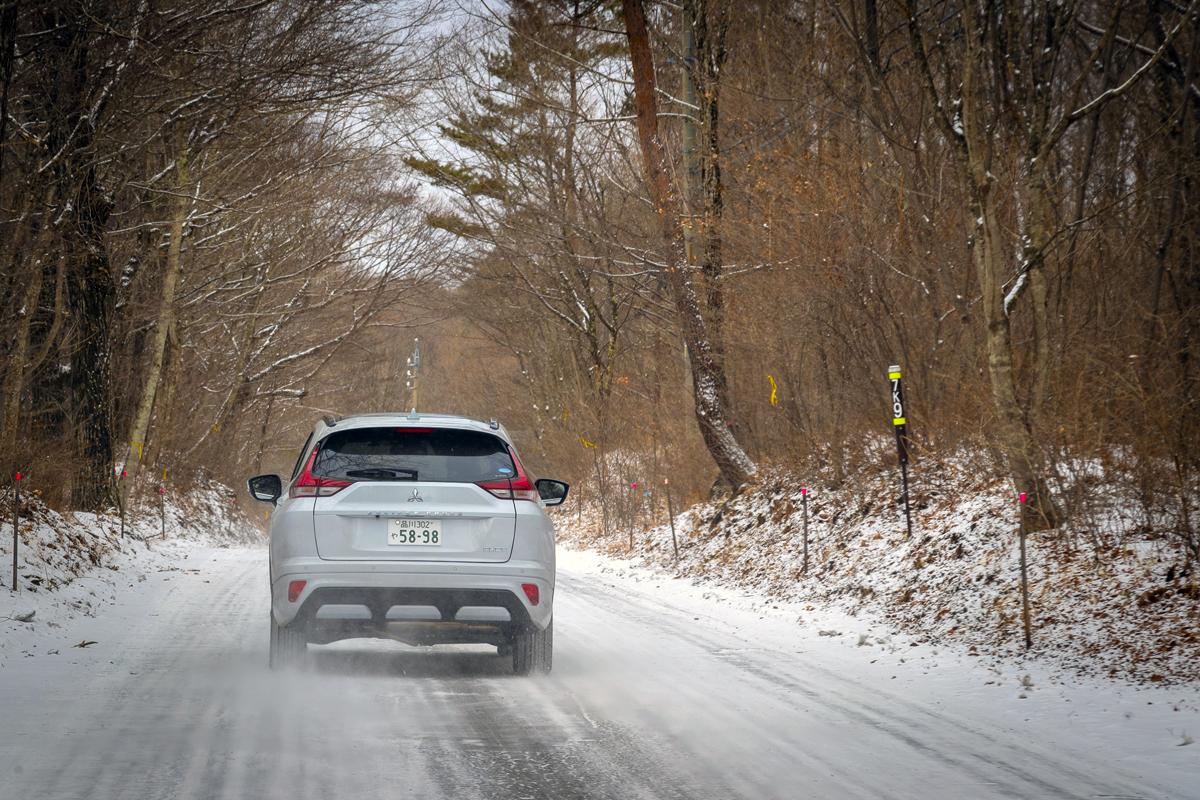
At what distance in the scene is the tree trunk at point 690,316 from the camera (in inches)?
776

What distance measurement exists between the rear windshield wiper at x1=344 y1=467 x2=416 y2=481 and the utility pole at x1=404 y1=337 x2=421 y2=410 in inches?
2341

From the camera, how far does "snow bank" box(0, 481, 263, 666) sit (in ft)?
35.5

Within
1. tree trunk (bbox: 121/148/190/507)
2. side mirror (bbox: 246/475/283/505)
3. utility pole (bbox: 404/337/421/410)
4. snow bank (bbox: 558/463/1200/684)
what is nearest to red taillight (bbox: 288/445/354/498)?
side mirror (bbox: 246/475/283/505)

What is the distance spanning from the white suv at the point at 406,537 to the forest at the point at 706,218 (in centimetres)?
470

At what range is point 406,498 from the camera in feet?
27.2

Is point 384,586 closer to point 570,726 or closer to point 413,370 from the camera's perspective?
point 570,726

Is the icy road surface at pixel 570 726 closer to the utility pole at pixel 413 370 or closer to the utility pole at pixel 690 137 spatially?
the utility pole at pixel 690 137

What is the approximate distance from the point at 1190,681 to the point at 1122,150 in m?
7.42

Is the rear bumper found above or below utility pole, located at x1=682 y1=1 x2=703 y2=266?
below

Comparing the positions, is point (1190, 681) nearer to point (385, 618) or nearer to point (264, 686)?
point (385, 618)

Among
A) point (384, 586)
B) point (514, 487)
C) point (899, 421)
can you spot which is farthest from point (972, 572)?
point (384, 586)

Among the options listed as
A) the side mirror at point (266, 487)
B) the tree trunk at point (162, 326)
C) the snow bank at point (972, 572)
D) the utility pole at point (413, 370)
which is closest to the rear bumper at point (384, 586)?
the side mirror at point (266, 487)

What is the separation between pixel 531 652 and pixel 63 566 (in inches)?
305

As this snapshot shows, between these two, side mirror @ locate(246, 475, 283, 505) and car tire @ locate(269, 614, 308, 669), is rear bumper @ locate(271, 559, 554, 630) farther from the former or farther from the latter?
side mirror @ locate(246, 475, 283, 505)
